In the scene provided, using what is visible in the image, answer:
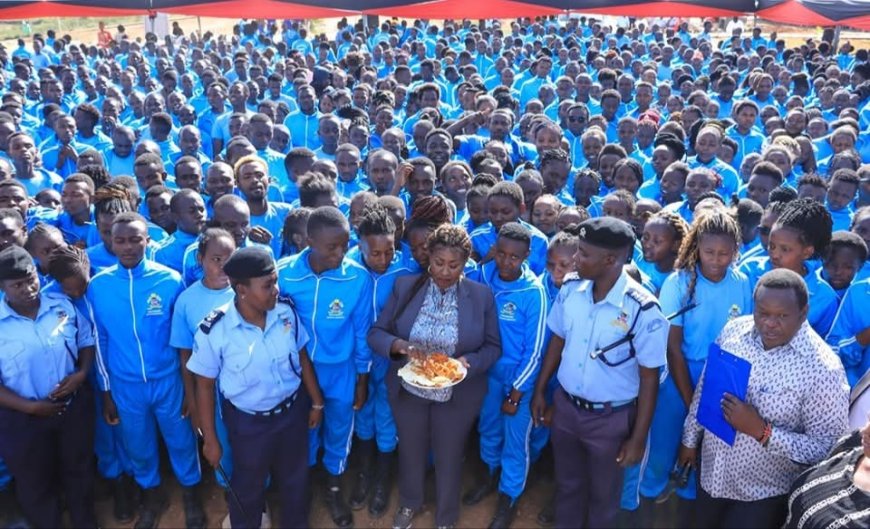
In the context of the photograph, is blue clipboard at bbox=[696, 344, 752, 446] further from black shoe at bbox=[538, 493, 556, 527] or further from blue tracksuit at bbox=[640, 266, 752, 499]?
black shoe at bbox=[538, 493, 556, 527]

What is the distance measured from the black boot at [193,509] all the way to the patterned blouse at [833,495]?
3191 mm

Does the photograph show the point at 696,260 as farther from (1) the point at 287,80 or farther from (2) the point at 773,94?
(1) the point at 287,80

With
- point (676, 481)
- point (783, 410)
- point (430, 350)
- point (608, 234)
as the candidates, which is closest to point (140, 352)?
point (430, 350)

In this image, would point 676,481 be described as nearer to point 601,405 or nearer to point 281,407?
point 601,405

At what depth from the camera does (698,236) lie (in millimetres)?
3443

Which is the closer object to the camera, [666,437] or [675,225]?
[666,437]

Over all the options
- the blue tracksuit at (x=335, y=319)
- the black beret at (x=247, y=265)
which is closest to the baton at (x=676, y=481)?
the blue tracksuit at (x=335, y=319)

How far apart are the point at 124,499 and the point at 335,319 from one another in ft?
6.09

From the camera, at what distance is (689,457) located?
10.3 feet

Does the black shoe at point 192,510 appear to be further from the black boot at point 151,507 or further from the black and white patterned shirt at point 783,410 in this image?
the black and white patterned shirt at point 783,410

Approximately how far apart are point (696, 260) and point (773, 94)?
9092 mm

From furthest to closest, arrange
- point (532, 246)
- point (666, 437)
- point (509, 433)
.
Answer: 1. point (532, 246)
2. point (509, 433)
3. point (666, 437)

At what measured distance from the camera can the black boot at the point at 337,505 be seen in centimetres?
395

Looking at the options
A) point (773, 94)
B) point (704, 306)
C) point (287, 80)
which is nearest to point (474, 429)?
point (704, 306)
